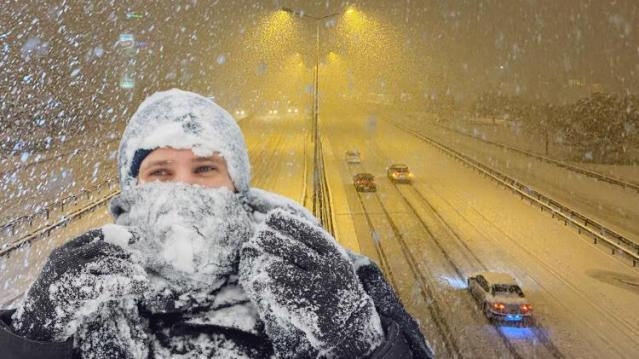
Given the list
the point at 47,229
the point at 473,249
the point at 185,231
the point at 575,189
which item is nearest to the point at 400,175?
the point at 575,189

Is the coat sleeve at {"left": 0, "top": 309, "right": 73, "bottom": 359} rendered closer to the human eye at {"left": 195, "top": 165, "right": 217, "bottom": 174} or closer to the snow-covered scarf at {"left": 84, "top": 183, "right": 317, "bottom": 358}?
the snow-covered scarf at {"left": 84, "top": 183, "right": 317, "bottom": 358}

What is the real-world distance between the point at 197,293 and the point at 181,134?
2.44 ft

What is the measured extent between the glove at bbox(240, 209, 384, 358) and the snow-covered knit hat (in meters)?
0.52

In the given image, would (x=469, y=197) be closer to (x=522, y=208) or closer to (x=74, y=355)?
(x=522, y=208)

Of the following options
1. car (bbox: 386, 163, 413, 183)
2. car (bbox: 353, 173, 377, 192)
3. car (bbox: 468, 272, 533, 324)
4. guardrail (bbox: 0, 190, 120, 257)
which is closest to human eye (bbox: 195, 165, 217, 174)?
guardrail (bbox: 0, 190, 120, 257)

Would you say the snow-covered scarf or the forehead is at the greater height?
the forehead

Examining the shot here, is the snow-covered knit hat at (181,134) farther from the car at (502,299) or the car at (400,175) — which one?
the car at (400,175)

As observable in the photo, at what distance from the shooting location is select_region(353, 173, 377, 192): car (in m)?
31.5

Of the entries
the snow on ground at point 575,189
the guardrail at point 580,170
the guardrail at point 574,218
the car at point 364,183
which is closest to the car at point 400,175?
the car at point 364,183

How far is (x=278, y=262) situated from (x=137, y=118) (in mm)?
1185

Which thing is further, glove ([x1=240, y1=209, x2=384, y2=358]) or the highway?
the highway

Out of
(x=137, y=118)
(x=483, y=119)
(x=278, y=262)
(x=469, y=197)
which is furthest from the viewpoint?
(x=483, y=119)

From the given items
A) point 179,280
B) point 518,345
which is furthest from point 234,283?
point 518,345

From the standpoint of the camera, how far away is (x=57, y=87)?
51.6m
